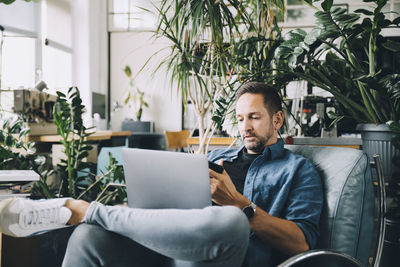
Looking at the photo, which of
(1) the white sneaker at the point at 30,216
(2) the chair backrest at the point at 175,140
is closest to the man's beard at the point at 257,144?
(1) the white sneaker at the point at 30,216

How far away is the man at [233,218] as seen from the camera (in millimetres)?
909

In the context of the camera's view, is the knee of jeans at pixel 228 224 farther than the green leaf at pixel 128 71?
No

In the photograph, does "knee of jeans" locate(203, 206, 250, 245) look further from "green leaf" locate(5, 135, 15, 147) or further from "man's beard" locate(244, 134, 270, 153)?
"green leaf" locate(5, 135, 15, 147)

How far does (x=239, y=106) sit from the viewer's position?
5.15 feet

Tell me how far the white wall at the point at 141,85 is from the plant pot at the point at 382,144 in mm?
5472

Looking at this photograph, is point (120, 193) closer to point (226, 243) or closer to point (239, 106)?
point (239, 106)

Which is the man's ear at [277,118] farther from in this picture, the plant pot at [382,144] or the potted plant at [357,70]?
the plant pot at [382,144]

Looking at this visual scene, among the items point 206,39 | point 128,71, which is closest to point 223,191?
point 206,39

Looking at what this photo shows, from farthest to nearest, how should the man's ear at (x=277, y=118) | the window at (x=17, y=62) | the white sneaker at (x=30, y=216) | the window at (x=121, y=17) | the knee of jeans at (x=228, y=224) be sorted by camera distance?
the window at (x=121, y=17) < the window at (x=17, y=62) < the man's ear at (x=277, y=118) < the white sneaker at (x=30, y=216) < the knee of jeans at (x=228, y=224)

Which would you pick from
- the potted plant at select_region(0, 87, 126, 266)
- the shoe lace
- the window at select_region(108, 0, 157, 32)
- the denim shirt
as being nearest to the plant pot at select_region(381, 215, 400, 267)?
the denim shirt

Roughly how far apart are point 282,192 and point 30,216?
34.3 inches

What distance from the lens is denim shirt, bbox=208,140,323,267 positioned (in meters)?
1.21

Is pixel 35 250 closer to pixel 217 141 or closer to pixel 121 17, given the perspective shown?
pixel 217 141

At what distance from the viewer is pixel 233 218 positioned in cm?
89
